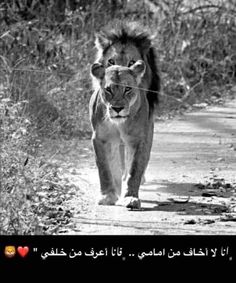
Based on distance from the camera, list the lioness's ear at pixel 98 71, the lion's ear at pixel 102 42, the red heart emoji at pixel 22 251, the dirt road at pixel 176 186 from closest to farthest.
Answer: the red heart emoji at pixel 22 251 < the dirt road at pixel 176 186 < the lioness's ear at pixel 98 71 < the lion's ear at pixel 102 42

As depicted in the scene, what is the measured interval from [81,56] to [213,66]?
270 centimetres

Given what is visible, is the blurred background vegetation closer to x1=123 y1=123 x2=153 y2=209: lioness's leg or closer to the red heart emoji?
x1=123 y1=123 x2=153 y2=209: lioness's leg

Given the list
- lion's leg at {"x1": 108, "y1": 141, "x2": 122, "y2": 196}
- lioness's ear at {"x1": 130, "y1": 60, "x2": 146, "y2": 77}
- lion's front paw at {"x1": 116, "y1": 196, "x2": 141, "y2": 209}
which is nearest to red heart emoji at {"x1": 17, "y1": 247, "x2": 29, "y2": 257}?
lion's front paw at {"x1": 116, "y1": 196, "x2": 141, "y2": 209}

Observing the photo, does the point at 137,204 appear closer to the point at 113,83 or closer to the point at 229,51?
the point at 113,83

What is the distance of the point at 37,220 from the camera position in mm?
6785

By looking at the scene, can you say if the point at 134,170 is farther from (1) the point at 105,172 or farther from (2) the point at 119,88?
(2) the point at 119,88

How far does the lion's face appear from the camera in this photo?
8.05m

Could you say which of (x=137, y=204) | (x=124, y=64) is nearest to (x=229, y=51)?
(x=124, y=64)

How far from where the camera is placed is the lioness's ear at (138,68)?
844 centimetres

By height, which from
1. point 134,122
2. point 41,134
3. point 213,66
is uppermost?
point 134,122

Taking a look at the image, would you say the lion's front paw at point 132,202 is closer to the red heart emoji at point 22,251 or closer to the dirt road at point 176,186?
the dirt road at point 176,186

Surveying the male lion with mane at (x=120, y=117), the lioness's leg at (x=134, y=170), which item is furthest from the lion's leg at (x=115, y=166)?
the lioness's leg at (x=134, y=170)

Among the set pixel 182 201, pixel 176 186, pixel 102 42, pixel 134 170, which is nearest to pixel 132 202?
pixel 134 170

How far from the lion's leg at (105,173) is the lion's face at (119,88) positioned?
27 cm
